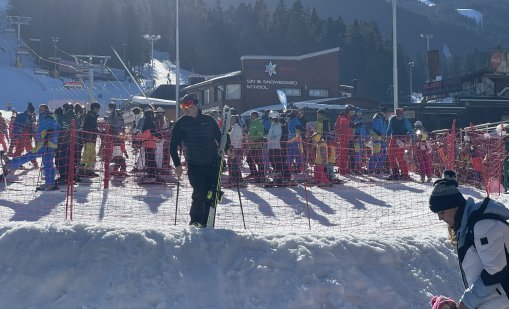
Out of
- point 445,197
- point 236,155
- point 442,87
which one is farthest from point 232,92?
point 445,197

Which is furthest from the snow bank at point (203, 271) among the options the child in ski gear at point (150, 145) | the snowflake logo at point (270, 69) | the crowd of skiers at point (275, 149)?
the snowflake logo at point (270, 69)

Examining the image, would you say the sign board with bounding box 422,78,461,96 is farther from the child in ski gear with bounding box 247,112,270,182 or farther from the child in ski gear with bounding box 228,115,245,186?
the child in ski gear with bounding box 247,112,270,182

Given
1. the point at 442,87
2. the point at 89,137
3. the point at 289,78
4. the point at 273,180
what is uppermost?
the point at 289,78

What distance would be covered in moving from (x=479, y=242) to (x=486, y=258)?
9cm

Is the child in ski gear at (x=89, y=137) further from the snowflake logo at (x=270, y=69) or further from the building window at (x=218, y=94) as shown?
the snowflake logo at (x=270, y=69)

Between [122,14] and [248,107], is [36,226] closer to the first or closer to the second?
[248,107]

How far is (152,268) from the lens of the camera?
6078 mm

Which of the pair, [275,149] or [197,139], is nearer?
[197,139]

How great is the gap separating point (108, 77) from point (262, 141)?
60.6m

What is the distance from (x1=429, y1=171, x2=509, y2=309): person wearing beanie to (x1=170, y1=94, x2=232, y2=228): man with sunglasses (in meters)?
4.09

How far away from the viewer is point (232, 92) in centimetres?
4562

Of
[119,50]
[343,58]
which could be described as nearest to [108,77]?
[119,50]

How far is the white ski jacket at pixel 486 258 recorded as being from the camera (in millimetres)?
3770

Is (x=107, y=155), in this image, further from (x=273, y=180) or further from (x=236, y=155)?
(x=273, y=180)
